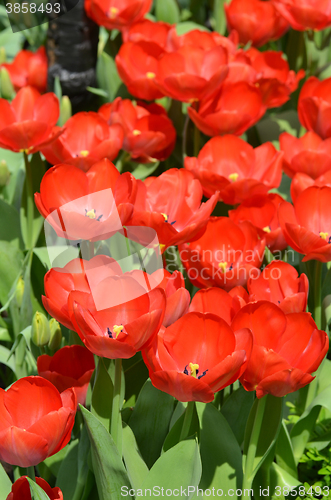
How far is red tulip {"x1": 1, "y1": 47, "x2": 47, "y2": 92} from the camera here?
1.31 m

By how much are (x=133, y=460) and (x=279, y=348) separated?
21 centimetres

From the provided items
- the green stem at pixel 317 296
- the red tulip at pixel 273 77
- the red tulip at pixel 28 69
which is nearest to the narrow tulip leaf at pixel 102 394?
the green stem at pixel 317 296

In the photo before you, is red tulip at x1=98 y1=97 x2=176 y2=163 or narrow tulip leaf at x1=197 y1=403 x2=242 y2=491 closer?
narrow tulip leaf at x1=197 y1=403 x2=242 y2=491

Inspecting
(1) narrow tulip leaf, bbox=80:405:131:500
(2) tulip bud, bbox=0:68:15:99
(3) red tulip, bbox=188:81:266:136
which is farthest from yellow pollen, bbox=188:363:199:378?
(2) tulip bud, bbox=0:68:15:99

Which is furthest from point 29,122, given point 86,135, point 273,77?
point 273,77

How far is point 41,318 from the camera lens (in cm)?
70

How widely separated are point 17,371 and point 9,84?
0.73 meters

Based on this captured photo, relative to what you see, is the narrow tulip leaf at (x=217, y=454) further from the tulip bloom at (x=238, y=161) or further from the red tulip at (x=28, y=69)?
the red tulip at (x=28, y=69)

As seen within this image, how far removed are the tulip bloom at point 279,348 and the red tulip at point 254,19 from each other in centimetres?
100

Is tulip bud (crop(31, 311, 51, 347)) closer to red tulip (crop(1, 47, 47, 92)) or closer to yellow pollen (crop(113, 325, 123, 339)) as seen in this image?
yellow pollen (crop(113, 325, 123, 339))

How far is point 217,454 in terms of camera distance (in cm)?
65

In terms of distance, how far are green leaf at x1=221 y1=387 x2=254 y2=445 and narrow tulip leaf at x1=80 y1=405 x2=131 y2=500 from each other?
0.18 meters

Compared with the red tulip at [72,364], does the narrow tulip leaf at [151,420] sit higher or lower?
lower

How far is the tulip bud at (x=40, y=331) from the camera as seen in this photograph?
0.70m
